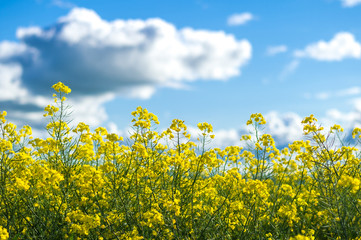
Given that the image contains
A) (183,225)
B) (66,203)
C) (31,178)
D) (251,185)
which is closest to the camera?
(251,185)

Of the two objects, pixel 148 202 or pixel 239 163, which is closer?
pixel 148 202

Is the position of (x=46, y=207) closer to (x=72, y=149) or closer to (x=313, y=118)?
(x=72, y=149)

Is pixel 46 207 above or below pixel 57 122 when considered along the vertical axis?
below

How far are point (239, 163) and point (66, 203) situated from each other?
383cm

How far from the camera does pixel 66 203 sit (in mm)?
4293

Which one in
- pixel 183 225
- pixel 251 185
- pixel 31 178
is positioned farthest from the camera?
pixel 31 178

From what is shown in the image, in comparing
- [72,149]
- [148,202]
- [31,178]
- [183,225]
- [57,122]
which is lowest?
[183,225]

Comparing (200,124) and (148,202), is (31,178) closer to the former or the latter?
(148,202)

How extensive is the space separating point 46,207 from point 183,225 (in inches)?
70.4

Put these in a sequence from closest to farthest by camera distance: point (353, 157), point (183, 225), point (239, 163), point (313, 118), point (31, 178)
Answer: point (313, 118) < point (183, 225) < point (31, 178) < point (353, 157) < point (239, 163)

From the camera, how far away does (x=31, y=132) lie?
5.89 m

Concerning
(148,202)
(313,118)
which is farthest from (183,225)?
(313,118)

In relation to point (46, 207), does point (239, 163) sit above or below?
above

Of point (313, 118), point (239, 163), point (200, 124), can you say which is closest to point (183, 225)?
point (200, 124)
